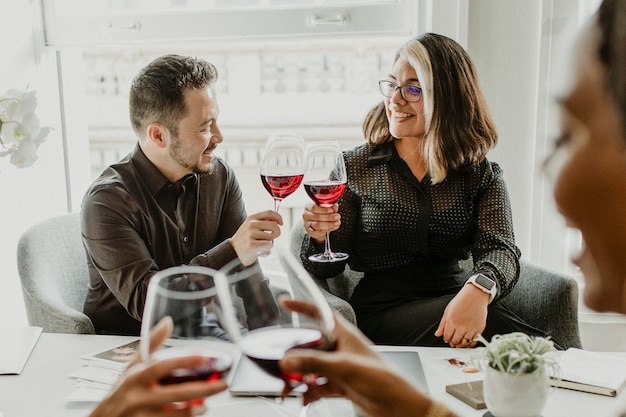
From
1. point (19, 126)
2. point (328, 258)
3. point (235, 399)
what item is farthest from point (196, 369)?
point (328, 258)

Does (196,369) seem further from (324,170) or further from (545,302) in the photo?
(545,302)

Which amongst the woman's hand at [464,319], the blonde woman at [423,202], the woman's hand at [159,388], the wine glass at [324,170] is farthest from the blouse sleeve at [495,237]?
the woman's hand at [159,388]

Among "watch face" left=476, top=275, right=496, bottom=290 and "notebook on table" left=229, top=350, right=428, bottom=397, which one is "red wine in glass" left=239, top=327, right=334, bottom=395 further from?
"watch face" left=476, top=275, right=496, bottom=290

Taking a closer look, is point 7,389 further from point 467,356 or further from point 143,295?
point 467,356

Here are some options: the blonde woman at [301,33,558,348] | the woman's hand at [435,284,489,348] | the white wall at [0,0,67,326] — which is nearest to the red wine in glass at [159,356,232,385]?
the woman's hand at [435,284,489,348]

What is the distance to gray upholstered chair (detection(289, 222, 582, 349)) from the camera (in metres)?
1.91

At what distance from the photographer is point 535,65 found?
247 centimetres

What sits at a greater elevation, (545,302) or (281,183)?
(281,183)

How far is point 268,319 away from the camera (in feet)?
2.56

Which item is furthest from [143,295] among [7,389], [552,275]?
[552,275]

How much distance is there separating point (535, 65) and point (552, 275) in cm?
88

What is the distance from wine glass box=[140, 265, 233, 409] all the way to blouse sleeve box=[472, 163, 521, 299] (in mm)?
1331

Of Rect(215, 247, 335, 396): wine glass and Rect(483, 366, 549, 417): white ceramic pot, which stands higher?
Rect(215, 247, 335, 396): wine glass

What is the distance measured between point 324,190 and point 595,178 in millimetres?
1170
